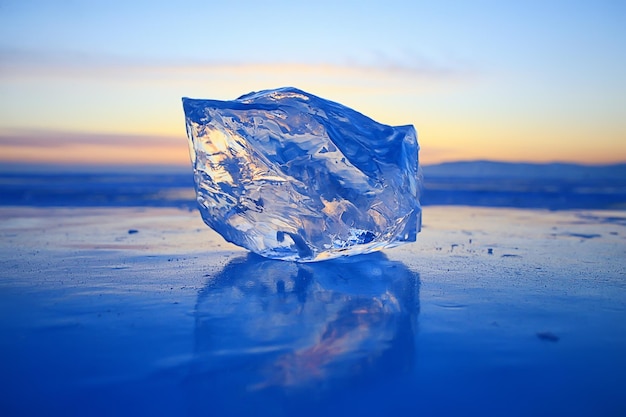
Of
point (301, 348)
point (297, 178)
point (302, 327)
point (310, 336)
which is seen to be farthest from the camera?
point (297, 178)

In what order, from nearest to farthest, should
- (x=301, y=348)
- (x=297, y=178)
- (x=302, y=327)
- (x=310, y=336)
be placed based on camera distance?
(x=301, y=348) → (x=310, y=336) → (x=302, y=327) → (x=297, y=178)

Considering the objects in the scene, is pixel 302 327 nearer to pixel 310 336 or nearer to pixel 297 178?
pixel 310 336

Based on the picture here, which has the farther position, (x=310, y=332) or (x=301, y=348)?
(x=310, y=332)

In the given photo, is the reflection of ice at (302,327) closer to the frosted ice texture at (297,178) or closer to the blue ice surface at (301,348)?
the blue ice surface at (301,348)

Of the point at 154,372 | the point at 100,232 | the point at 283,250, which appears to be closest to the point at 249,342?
the point at 154,372

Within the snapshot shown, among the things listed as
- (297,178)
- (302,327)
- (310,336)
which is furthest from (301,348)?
(297,178)

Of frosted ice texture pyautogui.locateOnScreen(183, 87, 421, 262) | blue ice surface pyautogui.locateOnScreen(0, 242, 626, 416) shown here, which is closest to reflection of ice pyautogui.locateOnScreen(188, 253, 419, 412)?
blue ice surface pyautogui.locateOnScreen(0, 242, 626, 416)
